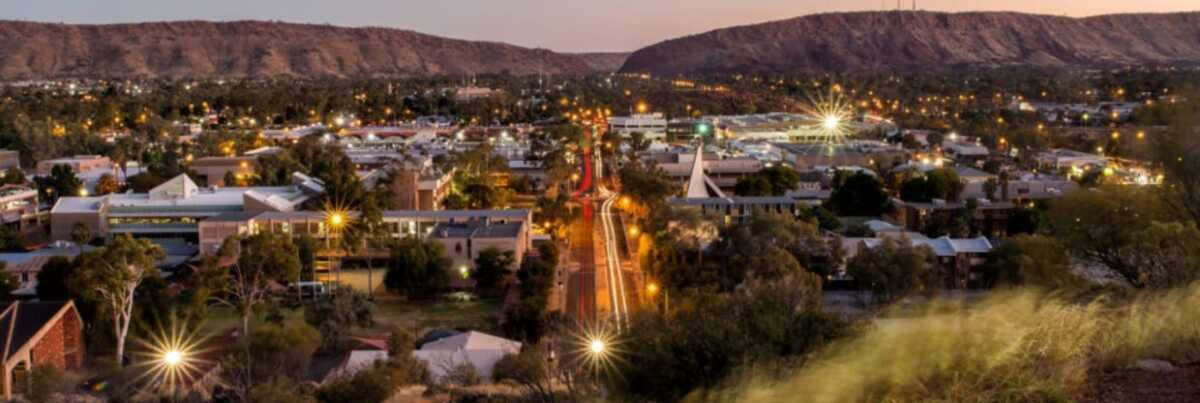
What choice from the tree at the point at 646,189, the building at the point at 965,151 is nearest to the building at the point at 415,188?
the tree at the point at 646,189

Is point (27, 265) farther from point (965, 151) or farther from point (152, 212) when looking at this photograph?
point (965, 151)

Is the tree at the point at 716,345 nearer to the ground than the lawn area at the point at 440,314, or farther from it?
farther from it

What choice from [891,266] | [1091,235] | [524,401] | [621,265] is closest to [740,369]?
[524,401]

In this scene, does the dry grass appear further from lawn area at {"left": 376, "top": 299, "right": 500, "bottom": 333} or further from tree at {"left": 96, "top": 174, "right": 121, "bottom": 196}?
tree at {"left": 96, "top": 174, "right": 121, "bottom": 196}

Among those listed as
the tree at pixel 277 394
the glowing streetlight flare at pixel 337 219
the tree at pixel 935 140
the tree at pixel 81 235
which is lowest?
the tree at pixel 277 394

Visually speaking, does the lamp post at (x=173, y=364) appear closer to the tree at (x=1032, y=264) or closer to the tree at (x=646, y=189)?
the tree at (x=1032, y=264)
